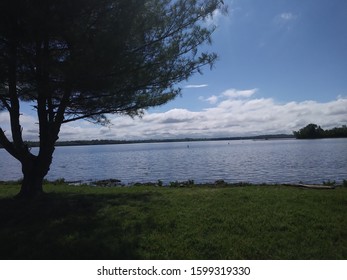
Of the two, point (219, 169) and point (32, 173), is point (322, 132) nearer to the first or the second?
point (219, 169)

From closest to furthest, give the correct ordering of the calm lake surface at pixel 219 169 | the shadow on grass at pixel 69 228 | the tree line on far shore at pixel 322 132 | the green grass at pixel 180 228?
the green grass at pixel 180 228 < the shadow on grass at pixel 69 228 < the calm lake surface at pixel 219 169 < the tree line on far shore at pixel 322 132

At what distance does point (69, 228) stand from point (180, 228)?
8.02ft

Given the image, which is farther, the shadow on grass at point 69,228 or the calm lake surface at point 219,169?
the calm lake surface at point 219,169

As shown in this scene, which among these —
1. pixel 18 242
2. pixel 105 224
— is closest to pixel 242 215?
pixel 105 224

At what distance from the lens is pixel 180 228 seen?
6953mm

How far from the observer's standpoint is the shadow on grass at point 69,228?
5.85 metres

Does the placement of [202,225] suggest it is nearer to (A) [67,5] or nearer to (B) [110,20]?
(B) [110,20]

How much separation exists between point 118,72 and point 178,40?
7.41 feet

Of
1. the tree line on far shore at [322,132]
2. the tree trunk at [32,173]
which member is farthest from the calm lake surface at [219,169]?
the tree line on far shore at [322,132]

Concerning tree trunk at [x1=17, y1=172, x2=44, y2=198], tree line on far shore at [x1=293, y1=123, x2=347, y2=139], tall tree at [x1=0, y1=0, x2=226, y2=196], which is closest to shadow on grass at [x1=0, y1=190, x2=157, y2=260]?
tree trunk at [x1=17, y1=172, x2=44, y2=198]

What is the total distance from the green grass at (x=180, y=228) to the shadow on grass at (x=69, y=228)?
0.02 metres

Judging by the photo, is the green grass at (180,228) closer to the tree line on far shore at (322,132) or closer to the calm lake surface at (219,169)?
the calm lake surface at (219,169)

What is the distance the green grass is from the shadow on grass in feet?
0.06

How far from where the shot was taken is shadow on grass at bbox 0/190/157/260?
585cm
